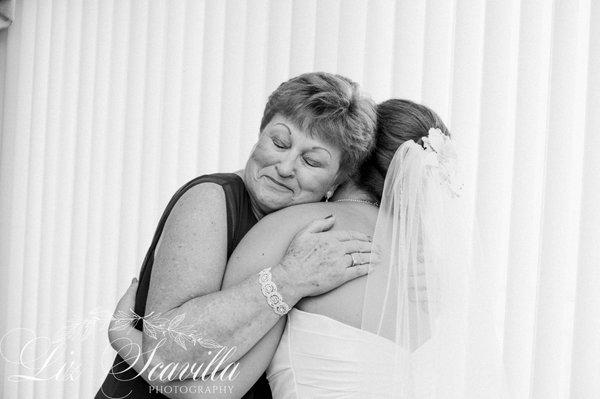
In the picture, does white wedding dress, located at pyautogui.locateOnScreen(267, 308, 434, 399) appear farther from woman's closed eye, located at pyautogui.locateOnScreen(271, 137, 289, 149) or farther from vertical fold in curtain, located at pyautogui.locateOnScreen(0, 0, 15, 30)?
vertical fold in curtain, located at pyautogui.locateOnScreen(0, 0, 15, 30)

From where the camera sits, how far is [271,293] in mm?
1347

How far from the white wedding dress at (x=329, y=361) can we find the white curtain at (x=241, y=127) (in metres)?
1.18

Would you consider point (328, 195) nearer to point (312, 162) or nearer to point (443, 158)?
point (312, 162)

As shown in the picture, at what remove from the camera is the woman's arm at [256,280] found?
1.33 meters

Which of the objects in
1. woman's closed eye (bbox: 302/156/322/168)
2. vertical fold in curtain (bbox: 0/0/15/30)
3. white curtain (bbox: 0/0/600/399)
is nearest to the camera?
woman's closed eye (bbox: 302/156/322/168)

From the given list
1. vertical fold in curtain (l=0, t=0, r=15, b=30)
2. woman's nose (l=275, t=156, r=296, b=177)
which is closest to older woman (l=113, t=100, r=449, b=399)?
woman's nose (l=275, t=156, r=296, b=177)

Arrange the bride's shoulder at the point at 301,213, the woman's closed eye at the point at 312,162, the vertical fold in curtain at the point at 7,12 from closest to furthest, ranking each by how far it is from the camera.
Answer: the bride's shoulder at the point at 301,213
the woman's closed eye at the point at 312,162
the vertical fold in curtain at the point at 7,12

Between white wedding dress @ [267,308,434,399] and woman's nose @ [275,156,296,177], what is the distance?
29cm

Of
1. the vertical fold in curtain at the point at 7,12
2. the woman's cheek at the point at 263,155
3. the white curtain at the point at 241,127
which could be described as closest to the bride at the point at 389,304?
the woman's cheek at the point at 263,155

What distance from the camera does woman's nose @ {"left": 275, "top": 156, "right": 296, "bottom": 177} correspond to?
1542 mm

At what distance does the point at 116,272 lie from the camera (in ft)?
11.8

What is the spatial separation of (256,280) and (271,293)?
0.04m

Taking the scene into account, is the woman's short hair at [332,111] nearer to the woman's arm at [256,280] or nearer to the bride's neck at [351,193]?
the bride's neck at [351,193]

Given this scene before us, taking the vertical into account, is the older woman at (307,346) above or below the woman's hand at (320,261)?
below
